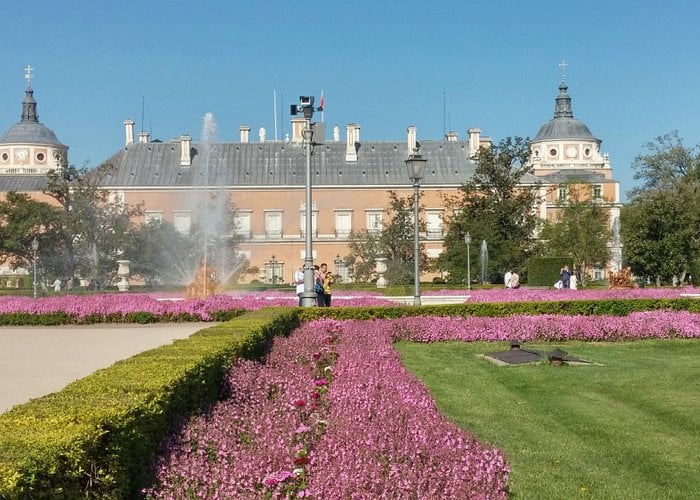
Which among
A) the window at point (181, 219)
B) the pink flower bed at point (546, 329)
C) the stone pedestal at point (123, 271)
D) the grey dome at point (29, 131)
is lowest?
the pink flower bed at point (546, 329)

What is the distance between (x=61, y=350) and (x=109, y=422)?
9.82 meters

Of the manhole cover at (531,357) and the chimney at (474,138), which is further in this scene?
the chimney at (474,138)

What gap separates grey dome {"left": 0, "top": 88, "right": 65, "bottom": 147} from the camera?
90688 millimetres

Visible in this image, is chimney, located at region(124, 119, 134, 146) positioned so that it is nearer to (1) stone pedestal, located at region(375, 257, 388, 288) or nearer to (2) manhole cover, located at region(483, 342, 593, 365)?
(1) stone pedestal, located at region(375, 257, 388, 288)

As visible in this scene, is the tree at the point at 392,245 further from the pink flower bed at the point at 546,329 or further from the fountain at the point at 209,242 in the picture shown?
the pink flower bed at the point at 546,329

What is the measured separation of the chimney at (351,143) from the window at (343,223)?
12.8 feet

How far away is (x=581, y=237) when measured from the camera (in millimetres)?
46031

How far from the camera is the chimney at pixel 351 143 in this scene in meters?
69.3

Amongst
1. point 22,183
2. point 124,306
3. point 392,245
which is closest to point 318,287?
point 124,306

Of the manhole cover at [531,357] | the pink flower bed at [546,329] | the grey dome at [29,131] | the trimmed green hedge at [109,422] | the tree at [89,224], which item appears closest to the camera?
the trimmed green hedge at [109,422]

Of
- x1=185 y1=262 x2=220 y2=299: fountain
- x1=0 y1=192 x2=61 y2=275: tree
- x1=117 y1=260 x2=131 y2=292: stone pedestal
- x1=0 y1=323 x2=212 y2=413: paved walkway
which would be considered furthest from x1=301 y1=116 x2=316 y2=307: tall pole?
x1=0 y1=192 x2=61 y2=275: tree

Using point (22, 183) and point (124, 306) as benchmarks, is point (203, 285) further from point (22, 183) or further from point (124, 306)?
point (22, 183)

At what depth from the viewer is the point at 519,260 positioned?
41188mm

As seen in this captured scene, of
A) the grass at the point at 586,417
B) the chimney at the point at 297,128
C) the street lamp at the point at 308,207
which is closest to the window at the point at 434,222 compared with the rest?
the chimney at the point at 297,128
